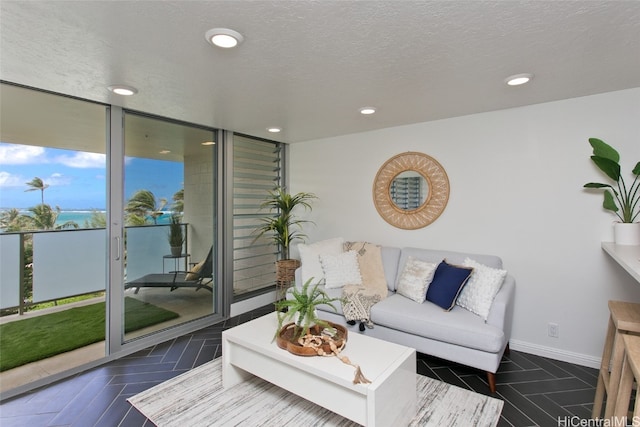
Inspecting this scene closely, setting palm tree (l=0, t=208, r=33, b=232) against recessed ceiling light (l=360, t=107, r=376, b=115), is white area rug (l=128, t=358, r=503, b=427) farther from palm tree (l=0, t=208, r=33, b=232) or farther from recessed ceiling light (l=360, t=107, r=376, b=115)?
recessed ceiling light (l=360, t=107, r=376, b=115)

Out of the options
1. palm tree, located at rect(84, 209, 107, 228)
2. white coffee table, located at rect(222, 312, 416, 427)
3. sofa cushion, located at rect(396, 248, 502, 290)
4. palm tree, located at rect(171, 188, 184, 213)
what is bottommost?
white coffee table, located at rect(222, 312, 416, 427)

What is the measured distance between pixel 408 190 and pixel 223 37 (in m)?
2.56

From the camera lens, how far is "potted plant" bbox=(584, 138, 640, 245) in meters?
2.37

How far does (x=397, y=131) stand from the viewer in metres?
3.64

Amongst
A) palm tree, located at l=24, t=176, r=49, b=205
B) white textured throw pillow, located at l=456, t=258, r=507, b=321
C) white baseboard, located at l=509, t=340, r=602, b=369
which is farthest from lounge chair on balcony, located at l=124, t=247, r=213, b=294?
white baseboard, located at l=509, t=340, r=602, b=369

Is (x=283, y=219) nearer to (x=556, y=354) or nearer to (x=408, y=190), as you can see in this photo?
(x=408, y=190)

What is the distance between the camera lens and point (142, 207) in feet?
10.1

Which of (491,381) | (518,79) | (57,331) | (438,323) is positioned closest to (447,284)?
(438,323)

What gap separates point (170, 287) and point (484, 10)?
3590mm

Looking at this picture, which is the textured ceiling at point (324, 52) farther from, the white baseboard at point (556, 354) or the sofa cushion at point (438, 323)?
the white baseboard at point (556, 354)

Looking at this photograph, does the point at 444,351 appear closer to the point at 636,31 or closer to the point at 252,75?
the point at 636,31

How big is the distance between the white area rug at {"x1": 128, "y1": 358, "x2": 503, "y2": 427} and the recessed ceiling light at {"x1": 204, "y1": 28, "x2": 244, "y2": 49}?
232 cm

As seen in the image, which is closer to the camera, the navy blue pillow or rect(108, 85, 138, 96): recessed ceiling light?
rect(108, 85, 138, 96): recessed ceiling light

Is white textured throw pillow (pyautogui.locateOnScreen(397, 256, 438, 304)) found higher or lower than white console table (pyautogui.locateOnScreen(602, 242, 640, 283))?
lower
